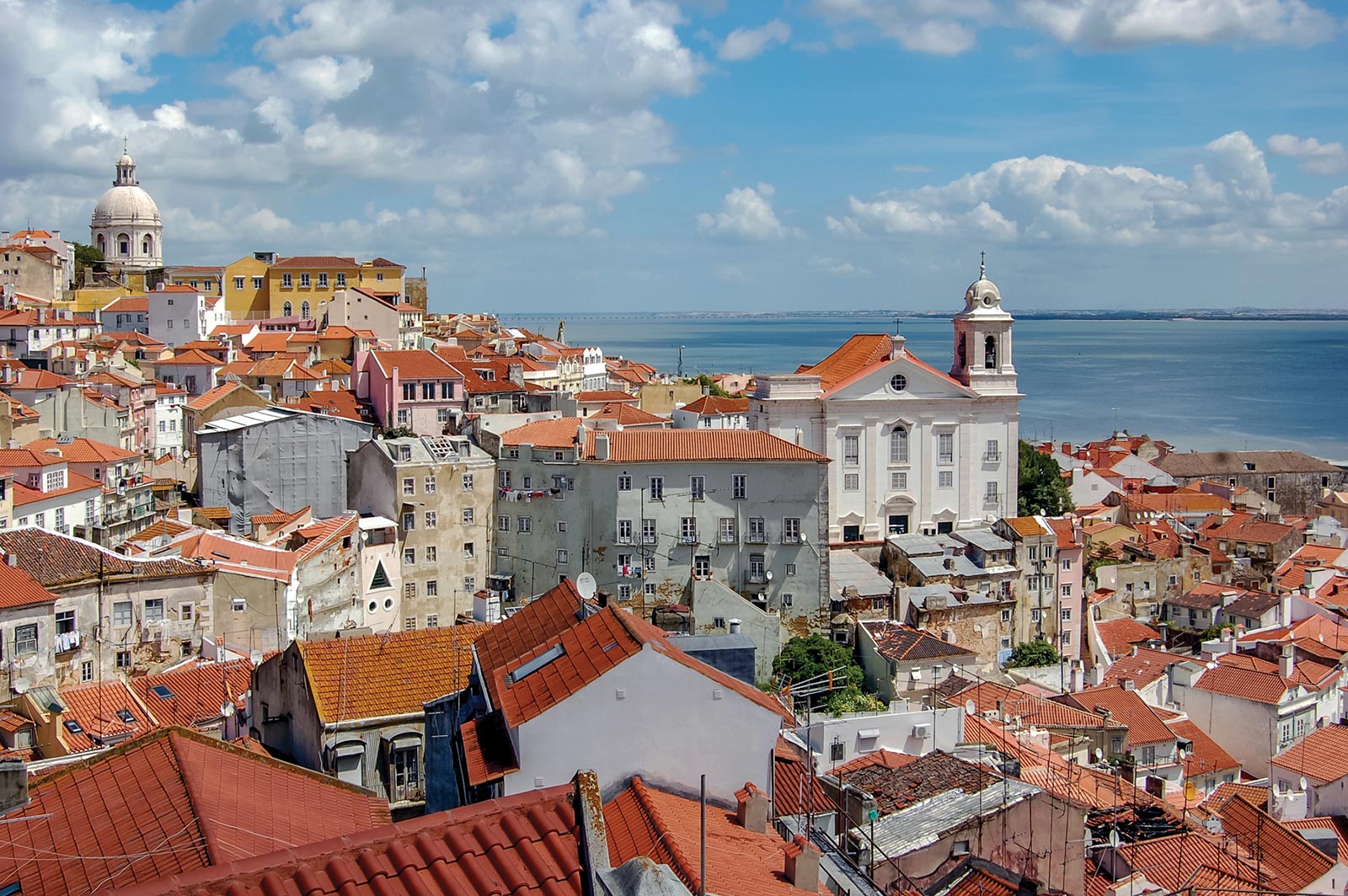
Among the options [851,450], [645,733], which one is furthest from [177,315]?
[645,733]

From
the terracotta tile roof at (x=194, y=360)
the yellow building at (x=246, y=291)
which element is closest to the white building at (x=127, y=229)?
the yellow building at (x=246, y=291)

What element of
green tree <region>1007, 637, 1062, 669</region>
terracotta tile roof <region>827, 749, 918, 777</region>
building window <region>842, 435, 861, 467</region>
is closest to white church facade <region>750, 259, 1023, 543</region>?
building window <region>842, 435, 861, 467</region>

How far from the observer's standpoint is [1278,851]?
50.9 ft

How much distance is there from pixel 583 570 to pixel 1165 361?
164788 mm

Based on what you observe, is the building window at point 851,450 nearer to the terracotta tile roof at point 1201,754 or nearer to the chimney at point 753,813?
the terracotta tile roof at point 1201,754

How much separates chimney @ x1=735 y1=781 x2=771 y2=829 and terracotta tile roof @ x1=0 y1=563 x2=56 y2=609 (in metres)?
14.8

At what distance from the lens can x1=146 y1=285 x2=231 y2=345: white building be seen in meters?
59.1

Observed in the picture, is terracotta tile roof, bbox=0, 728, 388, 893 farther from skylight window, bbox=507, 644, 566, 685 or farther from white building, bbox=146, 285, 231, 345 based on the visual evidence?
white building, bbox=146, 285, 231, 345

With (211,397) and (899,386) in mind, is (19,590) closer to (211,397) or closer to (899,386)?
(211,397)

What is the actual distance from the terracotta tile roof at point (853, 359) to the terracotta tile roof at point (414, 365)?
11251mm

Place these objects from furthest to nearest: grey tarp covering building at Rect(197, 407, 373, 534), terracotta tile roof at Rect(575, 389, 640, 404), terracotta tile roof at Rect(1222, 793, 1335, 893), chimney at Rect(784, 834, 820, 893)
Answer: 1. terracotta tile roof at Rect(575, 389, 640, 404)
2. grey tarp covering building at Rect(197, 407, 373, 534)
3. terracotta tile roof at Rect(1222, 793, 1335, 893)
4. chimney at Rect(784, 834, 820, 893)

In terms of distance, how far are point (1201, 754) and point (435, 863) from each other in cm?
2281

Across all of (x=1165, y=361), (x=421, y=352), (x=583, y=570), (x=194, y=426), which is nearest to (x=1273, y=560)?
(x=583, y=570)

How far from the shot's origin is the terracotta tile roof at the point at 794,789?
36.1ft
